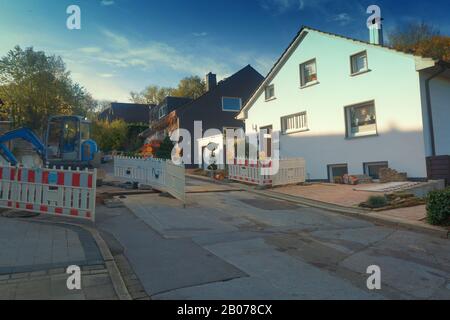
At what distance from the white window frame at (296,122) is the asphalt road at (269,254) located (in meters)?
9.50

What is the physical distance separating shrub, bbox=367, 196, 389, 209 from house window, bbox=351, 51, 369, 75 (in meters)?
7.52

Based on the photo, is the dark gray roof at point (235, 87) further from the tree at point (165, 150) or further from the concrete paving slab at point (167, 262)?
the concrete paving slab at point (167, 262)

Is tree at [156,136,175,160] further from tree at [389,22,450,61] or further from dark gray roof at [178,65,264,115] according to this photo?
tree at [389,22,450,61]

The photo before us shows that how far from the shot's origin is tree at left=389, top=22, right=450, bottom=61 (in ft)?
90.5

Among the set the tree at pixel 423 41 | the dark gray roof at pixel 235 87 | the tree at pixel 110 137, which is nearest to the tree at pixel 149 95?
the tree at pixel 110 137

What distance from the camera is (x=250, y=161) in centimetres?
1644

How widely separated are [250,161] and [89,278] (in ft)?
39.8

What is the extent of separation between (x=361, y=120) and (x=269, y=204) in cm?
728

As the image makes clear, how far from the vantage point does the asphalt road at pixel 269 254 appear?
4.50m

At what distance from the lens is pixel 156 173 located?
1305cm

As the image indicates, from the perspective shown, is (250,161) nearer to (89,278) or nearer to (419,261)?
(419,261)

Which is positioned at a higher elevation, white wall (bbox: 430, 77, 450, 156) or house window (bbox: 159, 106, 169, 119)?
house window (bbox: 159, 106, 169, 119)

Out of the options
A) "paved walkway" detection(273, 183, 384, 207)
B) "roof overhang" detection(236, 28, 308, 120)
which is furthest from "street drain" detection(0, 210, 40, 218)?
"roof overhang" detection(236, 28, 308, 120)

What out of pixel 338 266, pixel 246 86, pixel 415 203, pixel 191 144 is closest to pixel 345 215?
pixel 415 203
